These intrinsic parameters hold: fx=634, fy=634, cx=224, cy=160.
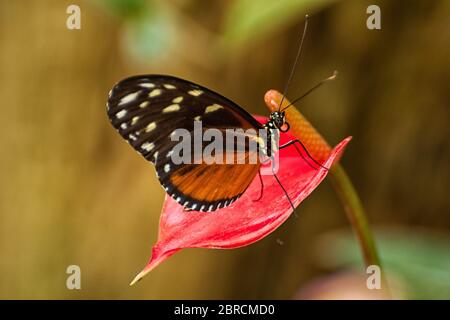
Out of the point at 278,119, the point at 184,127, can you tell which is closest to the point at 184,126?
the point at 184,127

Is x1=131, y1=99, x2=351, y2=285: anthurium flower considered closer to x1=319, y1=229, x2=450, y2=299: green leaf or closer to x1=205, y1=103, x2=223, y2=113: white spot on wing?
x1=205, y1=103, x2=223, y2=113: white spot on wing

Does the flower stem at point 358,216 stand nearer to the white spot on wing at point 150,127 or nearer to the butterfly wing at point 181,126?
the butterfly wing at point 181,126

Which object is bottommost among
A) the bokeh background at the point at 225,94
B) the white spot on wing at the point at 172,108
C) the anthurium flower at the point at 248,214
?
the anthurium flower at the point at 248,214

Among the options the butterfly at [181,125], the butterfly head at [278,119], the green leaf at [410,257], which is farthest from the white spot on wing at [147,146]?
the green leaf at [410,257]

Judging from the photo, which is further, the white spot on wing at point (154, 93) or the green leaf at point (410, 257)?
the green leaf at point (410, 257)

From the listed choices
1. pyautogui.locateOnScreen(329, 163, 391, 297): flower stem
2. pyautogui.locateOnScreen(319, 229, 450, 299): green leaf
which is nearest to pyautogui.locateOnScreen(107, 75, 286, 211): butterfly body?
pyautogui.locateOnScreen(329, 163, 391, 297): flower stem

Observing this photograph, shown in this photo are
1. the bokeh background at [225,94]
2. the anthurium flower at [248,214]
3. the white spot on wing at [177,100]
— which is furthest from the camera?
the bokeh background at [225,94]

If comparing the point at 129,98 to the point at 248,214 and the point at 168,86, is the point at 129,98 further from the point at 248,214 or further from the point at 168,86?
the point at 248,214

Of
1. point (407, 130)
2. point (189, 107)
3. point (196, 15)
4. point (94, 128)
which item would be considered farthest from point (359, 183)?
point (189, 107)
